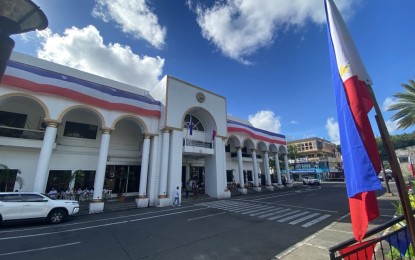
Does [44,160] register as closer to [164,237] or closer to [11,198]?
[11,198]

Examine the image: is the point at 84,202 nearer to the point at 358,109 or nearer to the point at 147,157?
the point at 147,157

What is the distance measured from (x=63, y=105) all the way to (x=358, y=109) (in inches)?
637

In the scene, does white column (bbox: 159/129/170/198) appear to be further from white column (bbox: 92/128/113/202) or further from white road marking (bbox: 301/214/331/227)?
white road marking (bbox: 301/214/331/227)

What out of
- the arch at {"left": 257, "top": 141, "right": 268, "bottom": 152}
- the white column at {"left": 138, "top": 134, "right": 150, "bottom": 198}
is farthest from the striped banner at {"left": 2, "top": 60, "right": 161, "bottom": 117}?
the arch at {"left": 257, "top": 141, "right": 268, "bottom": 152}

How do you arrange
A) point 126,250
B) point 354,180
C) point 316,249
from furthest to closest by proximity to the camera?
point 126,250 < point 316,249 < point 354,180

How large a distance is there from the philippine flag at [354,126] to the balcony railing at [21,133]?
17.9 metres

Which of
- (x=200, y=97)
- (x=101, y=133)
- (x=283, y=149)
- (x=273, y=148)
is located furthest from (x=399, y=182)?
(x=283, y=149)

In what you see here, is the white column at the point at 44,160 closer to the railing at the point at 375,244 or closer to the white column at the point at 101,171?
the white column at the point at 101,171

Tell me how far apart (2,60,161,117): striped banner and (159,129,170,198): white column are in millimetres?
2215

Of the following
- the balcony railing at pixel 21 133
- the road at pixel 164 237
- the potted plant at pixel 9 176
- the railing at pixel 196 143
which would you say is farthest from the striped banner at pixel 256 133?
the potted plant at pixel 9 176

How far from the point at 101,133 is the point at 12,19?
1685 centimetres

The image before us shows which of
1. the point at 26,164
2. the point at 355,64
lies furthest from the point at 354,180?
the point at 26,164

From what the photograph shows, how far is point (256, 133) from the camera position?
27609 millimetres

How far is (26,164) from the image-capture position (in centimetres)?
1416
